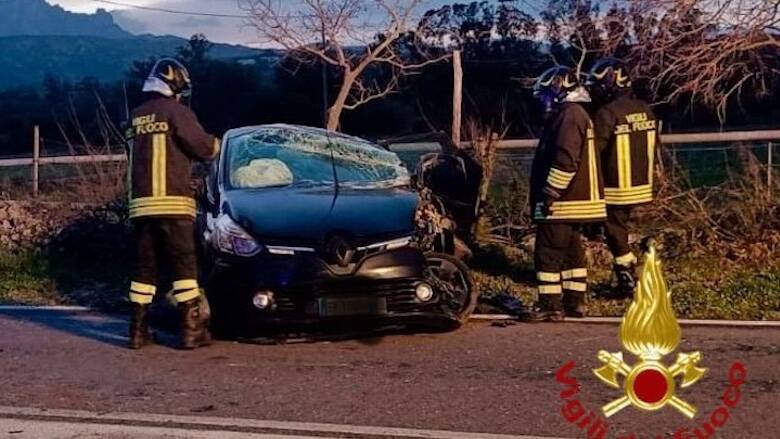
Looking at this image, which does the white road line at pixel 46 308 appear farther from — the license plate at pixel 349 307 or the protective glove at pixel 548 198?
the protective glove at pixel 548 198

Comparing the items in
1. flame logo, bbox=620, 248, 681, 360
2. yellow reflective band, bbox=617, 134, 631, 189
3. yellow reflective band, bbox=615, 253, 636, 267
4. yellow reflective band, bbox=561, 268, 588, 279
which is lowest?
flame logo, bbox=620, 248, 681, 360

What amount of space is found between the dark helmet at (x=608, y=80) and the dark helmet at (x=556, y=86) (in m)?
0.39

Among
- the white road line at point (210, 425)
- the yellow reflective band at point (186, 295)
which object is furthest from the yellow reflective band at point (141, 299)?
the white road line at point (210, 425)

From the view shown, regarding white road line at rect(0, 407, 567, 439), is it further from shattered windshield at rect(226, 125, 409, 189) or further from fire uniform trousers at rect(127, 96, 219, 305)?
shattered windshield at rect(226, 125, 409, 189)

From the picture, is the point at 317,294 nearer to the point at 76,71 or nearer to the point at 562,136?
the point at 562,136

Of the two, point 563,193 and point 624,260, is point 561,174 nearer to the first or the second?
point 563,193

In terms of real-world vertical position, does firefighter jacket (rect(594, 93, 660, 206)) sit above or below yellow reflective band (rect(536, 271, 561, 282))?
above

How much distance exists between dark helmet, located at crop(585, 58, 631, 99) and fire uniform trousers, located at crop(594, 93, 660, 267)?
8cm

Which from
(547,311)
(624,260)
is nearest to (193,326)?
(547,311)

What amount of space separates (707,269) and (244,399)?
5189 millimetres

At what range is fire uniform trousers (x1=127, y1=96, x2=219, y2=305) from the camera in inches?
312

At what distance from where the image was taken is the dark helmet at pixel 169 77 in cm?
800

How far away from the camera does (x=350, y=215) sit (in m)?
8.14

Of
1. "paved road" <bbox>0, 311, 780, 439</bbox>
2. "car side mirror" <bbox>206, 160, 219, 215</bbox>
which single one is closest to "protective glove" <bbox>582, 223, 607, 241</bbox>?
"paved road" <bbox>0, 311, 780, 439</bbox>
